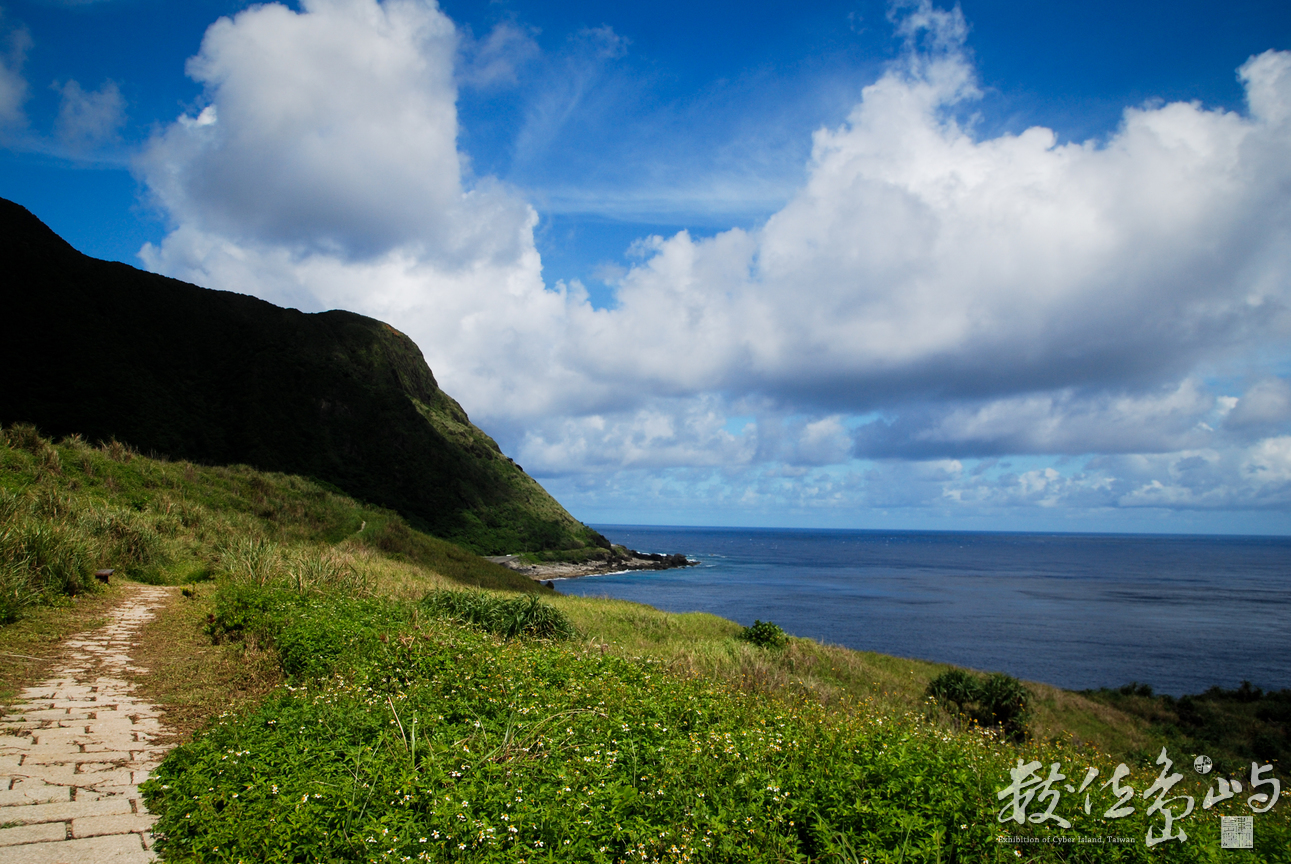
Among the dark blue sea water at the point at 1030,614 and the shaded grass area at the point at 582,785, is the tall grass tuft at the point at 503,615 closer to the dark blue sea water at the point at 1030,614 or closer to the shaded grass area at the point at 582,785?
the shaded grass area at the point at 582,785

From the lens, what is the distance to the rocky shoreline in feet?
277

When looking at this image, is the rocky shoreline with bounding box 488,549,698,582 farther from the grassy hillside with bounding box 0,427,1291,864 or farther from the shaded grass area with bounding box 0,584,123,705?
the grassy hillside with bounding box 0,427,1291,864

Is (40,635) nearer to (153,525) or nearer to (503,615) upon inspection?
(503,615)

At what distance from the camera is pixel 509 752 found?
497cm

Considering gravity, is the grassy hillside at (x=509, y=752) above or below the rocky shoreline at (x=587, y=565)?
above

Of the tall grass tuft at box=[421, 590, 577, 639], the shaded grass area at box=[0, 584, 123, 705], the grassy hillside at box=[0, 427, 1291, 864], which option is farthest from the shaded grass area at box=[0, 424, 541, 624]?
the tall grass tuft at box=[421, 590, 577, 639]

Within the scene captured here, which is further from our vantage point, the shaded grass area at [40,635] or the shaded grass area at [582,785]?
the shaded grass area at [40,635]

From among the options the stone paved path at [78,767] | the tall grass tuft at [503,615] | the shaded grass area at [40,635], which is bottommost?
the tall grass tuft at [503,615]

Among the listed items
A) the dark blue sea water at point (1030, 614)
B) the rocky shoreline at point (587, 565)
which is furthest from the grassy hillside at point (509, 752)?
the rocky shoreline at point (587, 565)

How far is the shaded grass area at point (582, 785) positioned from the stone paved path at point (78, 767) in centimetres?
25

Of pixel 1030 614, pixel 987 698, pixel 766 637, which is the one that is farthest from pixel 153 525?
pixel 1030 614

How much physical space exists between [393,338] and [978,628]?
382 ft

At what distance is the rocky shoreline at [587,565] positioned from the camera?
3327 inches

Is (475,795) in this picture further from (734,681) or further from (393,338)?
(393,338)
